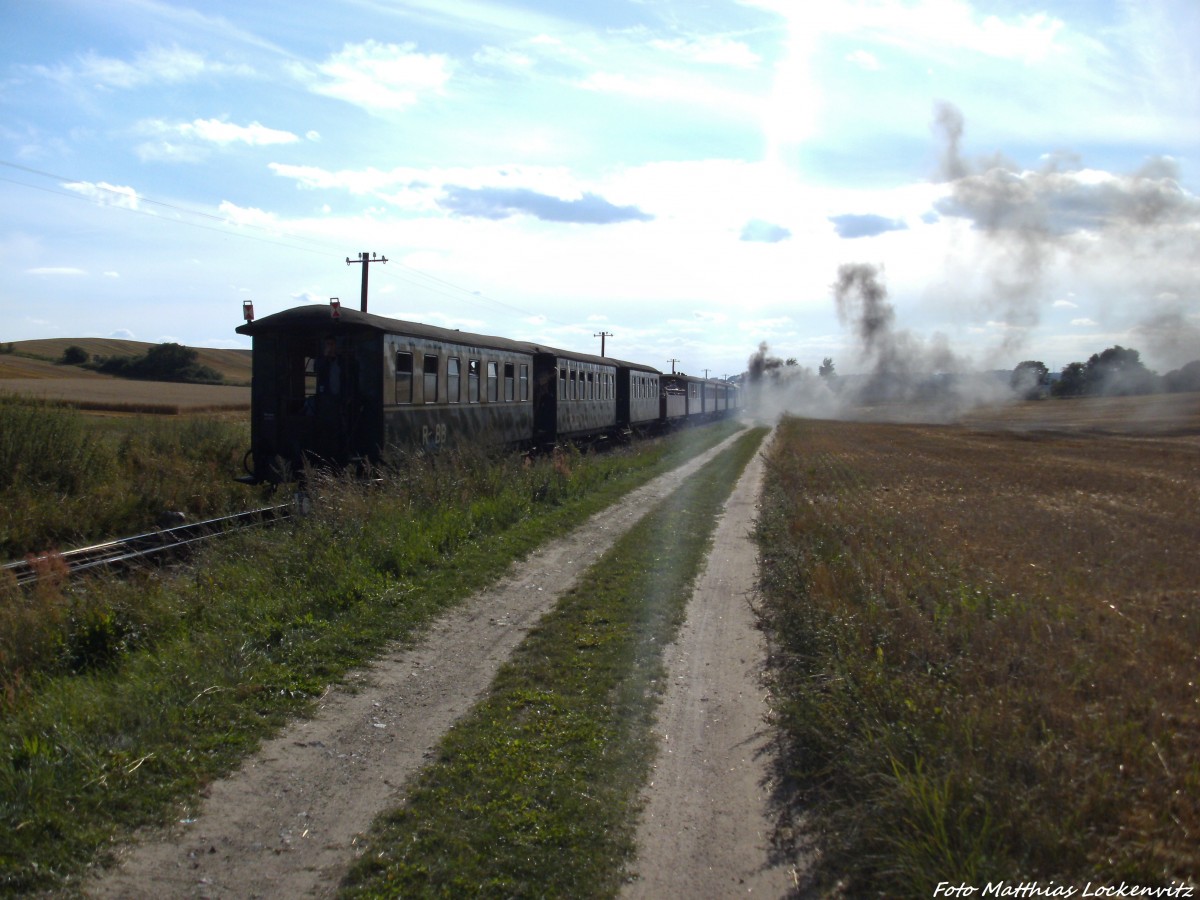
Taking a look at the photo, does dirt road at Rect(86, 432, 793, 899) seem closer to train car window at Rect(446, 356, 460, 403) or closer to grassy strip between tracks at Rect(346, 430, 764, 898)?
grassy strip between tracks at Rect(346, 430, 764, 898)

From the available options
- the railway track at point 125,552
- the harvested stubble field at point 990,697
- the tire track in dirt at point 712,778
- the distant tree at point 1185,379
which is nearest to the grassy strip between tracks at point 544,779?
the tire track in dirt at point 712,778

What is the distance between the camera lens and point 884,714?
470 cm

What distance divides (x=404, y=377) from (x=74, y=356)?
2293 inches

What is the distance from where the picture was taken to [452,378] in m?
15.9

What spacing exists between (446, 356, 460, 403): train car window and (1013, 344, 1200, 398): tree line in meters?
75.1

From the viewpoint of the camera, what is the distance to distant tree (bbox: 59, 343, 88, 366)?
61.0 meters

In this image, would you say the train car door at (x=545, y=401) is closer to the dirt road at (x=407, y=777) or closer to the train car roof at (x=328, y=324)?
the train car roof at (x=328, y=324)

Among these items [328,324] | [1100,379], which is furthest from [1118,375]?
[328,324]

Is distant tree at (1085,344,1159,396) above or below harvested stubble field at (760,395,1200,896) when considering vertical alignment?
above

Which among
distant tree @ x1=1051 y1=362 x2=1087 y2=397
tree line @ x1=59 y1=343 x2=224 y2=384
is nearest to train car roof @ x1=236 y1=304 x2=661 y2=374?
tree line @ x1=59 y1=343 x2=224 y2=384

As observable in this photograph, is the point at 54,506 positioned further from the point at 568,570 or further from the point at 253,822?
the point at 253,822

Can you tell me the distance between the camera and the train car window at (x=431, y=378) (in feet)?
48.6

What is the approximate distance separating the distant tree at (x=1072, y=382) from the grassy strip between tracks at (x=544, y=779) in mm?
91415

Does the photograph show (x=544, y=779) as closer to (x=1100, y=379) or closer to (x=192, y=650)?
(x=192, y=650)
